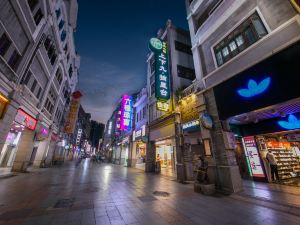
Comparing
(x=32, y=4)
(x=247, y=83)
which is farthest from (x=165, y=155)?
(x=32, y=4)

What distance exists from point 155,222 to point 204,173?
16.5 feet

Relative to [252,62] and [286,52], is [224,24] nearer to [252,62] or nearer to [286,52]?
[252,62]

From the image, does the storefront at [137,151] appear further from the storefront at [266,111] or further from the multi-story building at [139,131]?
the storefront at [266,111]

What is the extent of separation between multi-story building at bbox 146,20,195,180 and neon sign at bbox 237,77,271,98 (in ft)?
21.4

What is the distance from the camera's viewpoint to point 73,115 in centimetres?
2680

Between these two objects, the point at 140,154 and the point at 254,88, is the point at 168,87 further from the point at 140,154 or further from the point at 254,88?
the point at 140,154

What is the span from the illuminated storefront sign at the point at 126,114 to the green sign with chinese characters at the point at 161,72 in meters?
13.2

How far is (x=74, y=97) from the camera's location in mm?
27656

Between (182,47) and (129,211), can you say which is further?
(182,47)

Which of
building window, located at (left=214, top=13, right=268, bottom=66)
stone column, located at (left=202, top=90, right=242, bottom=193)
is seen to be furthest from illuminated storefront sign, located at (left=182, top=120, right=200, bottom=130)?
building window, located at (left=214, top=13, right=268, bottom=66)

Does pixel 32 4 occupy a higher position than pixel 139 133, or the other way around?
pixel 32 4

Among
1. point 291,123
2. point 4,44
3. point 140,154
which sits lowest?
point 140,154

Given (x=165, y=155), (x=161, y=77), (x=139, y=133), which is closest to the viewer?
(x=161, y=77)

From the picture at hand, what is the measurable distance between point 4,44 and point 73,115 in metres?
19.6
